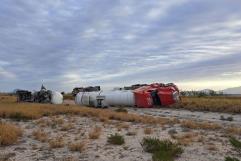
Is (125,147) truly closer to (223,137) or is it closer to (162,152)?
(162,152)

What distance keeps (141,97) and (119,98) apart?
12.9 ft

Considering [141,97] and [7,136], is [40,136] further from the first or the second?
[141,97]

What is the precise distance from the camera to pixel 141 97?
179 feet

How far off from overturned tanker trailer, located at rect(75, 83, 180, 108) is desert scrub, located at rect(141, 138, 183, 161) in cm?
3635

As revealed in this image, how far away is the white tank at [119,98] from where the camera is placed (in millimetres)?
55734

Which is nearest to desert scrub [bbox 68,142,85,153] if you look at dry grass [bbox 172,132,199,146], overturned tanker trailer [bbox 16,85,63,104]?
dry grass [bbox 172,132,199,146]

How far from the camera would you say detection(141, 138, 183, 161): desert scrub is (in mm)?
15094

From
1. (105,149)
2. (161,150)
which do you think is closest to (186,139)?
(161,150)

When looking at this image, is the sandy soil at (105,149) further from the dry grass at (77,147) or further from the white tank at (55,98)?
the white tank at (55,98)

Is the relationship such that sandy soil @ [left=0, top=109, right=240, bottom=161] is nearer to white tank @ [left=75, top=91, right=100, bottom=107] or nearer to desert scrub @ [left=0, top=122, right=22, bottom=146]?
desert scrub @ [left=0, top=122, right=22, bottom=146]

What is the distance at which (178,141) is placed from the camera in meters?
19.3

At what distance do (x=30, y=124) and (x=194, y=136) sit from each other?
12066mm

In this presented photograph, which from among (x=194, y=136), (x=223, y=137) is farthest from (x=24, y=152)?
(x=223, y=137)

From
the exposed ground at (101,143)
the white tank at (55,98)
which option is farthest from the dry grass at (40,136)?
the white tank at (55,98)
